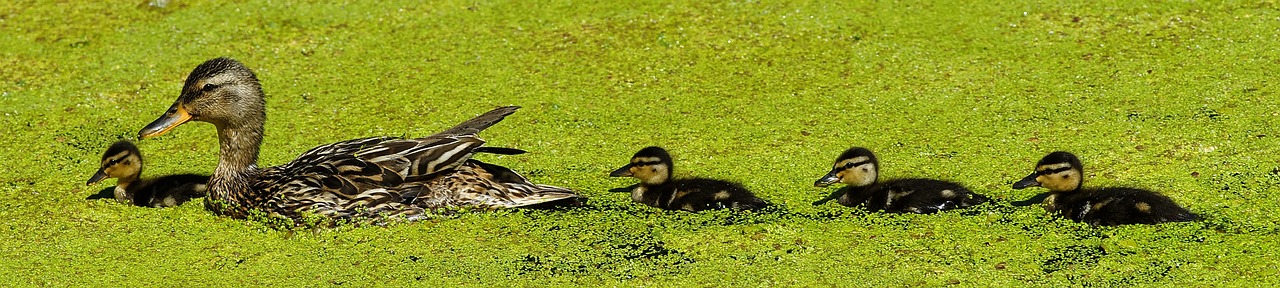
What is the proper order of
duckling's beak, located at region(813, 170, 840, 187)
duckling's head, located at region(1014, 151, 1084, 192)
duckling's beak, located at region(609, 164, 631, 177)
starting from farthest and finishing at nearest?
1. duckling's beak, located at region(609, 164, 631, 177)
2. duckling's beak, located at region(813, 170, 840, 187)
3. duckling's head, located at region(1014, 151, 1084, 192)

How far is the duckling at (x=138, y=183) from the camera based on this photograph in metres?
5.98

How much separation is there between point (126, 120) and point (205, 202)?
4.72 ft

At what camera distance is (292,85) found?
7.46 meters

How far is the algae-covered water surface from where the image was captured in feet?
17.1

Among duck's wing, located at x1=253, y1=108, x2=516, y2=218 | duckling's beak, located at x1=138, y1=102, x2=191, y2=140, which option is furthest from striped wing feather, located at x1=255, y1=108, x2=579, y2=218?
duckling's beak, located at x1=138, y1=102, x2=191, y2=140

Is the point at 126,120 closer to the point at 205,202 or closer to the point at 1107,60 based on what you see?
the point at 205,202

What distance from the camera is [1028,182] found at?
563cm

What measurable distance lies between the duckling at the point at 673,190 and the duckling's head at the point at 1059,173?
1.05 meters

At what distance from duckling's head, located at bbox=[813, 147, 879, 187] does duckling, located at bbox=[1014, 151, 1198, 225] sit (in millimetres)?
548

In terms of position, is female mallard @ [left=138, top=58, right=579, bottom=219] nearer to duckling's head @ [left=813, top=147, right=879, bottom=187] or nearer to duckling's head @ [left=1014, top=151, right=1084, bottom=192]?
duckling's head @ [left=813, top=147, right=879, bottom=187]

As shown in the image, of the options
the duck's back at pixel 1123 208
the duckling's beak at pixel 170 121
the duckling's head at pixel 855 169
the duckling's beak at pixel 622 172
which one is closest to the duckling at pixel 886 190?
the duckling's head at pixel 855 169

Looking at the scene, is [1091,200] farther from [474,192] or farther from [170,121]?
[170,121]

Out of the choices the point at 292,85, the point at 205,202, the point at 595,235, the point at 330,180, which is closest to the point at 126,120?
the point at 292,85

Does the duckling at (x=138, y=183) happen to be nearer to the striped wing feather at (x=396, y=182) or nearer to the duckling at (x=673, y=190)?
the striped wing feather at (x=396, y=182)
